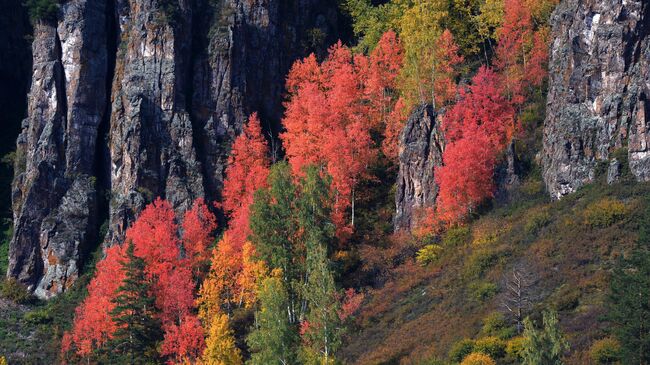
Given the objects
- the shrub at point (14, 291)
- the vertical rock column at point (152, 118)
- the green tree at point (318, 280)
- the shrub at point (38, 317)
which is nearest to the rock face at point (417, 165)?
the green tree at point (318, 280)

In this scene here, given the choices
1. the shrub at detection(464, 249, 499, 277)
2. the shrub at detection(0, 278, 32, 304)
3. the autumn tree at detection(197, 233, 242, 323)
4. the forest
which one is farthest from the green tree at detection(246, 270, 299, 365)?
the shrub at detection(0, 278, 32, 304)

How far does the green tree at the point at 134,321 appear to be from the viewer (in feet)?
182

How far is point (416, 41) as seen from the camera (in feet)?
232

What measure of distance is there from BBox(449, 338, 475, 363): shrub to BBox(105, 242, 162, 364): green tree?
20.5 meters

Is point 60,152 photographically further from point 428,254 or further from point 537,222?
point 537,222

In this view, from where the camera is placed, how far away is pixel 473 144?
59.7 m

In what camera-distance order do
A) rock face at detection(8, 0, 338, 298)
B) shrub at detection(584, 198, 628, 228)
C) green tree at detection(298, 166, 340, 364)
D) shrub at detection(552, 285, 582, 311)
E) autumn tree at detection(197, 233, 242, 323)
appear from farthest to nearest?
rock face at detection(8, 0, 338, 298)
autumn tree at detection(197, 233, 242, 323)
shrub at detection(584, 198, 628, 228)
green tree at detection(298, 166, 340, 364)
shrub at detection(552, 285, 582, 311)

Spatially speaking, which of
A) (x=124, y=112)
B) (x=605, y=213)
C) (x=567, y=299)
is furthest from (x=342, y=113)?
(x=567, y=299)

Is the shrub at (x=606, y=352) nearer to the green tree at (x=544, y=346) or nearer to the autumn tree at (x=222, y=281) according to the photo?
the green tree at (x=544, y=346)

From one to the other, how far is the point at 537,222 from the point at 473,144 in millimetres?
8015

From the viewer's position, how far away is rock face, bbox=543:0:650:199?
55094 mm

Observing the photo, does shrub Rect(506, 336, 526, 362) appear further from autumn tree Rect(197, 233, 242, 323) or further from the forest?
autumn tree Rect(197, 233, 242, 323)

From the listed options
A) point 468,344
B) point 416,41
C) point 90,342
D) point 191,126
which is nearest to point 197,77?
point 191,126

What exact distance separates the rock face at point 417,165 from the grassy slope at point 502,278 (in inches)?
186
